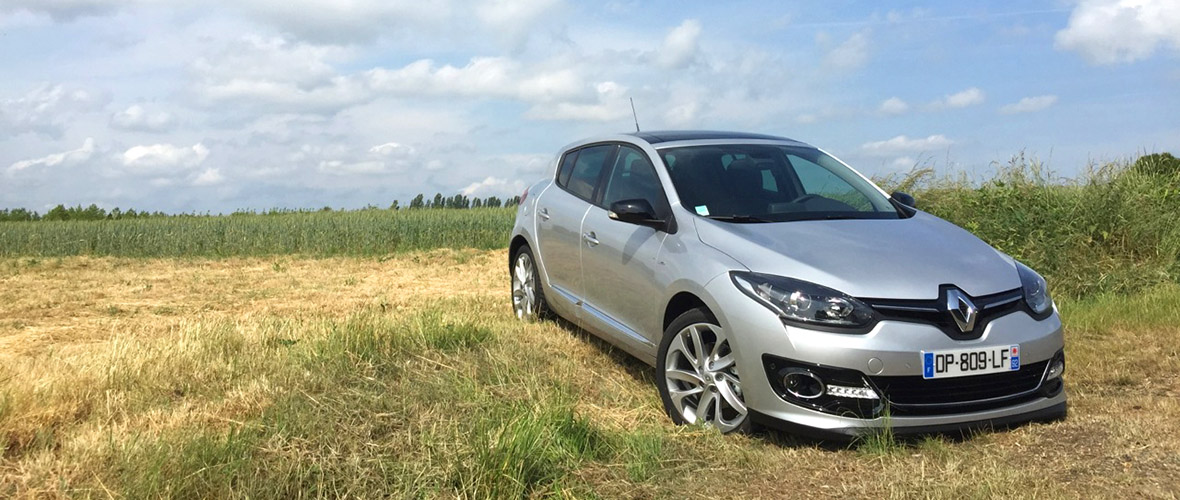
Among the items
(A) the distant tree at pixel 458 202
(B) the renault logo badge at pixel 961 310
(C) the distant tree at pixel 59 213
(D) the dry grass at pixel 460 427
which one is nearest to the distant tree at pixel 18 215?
(C) the distant tree at pixel 59 213

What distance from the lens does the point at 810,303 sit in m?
4.10

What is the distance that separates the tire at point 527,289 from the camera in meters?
7.32

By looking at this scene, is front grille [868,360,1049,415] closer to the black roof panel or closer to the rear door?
the black roof panel

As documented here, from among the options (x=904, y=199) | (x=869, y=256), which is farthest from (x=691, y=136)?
(x=869, y=256)

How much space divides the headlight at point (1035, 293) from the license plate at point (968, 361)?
362 mm

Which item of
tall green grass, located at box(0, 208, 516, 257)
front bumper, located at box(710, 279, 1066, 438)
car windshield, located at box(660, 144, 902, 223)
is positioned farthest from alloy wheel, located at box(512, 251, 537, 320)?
tall green grass, located at box(0, 208, 516, 257)

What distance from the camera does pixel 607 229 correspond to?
18.9ft

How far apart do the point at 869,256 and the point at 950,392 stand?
737 millimetres

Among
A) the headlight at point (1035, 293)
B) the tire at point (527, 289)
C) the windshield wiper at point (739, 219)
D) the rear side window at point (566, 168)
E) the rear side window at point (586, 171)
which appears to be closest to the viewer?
the headlight at point (1035, 293)

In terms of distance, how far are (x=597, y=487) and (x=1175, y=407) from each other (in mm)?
3416

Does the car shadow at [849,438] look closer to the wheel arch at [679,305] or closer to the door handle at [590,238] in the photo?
the wheel arch at [679,305]

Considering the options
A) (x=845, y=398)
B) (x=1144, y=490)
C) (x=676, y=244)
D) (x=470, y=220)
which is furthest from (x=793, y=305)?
(x=470, y=220)

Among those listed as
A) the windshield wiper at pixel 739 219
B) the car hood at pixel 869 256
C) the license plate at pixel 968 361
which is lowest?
the license plate at pixel 968 361

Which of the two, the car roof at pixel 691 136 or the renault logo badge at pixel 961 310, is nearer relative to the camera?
the renault logo badge at pixel 961 310
